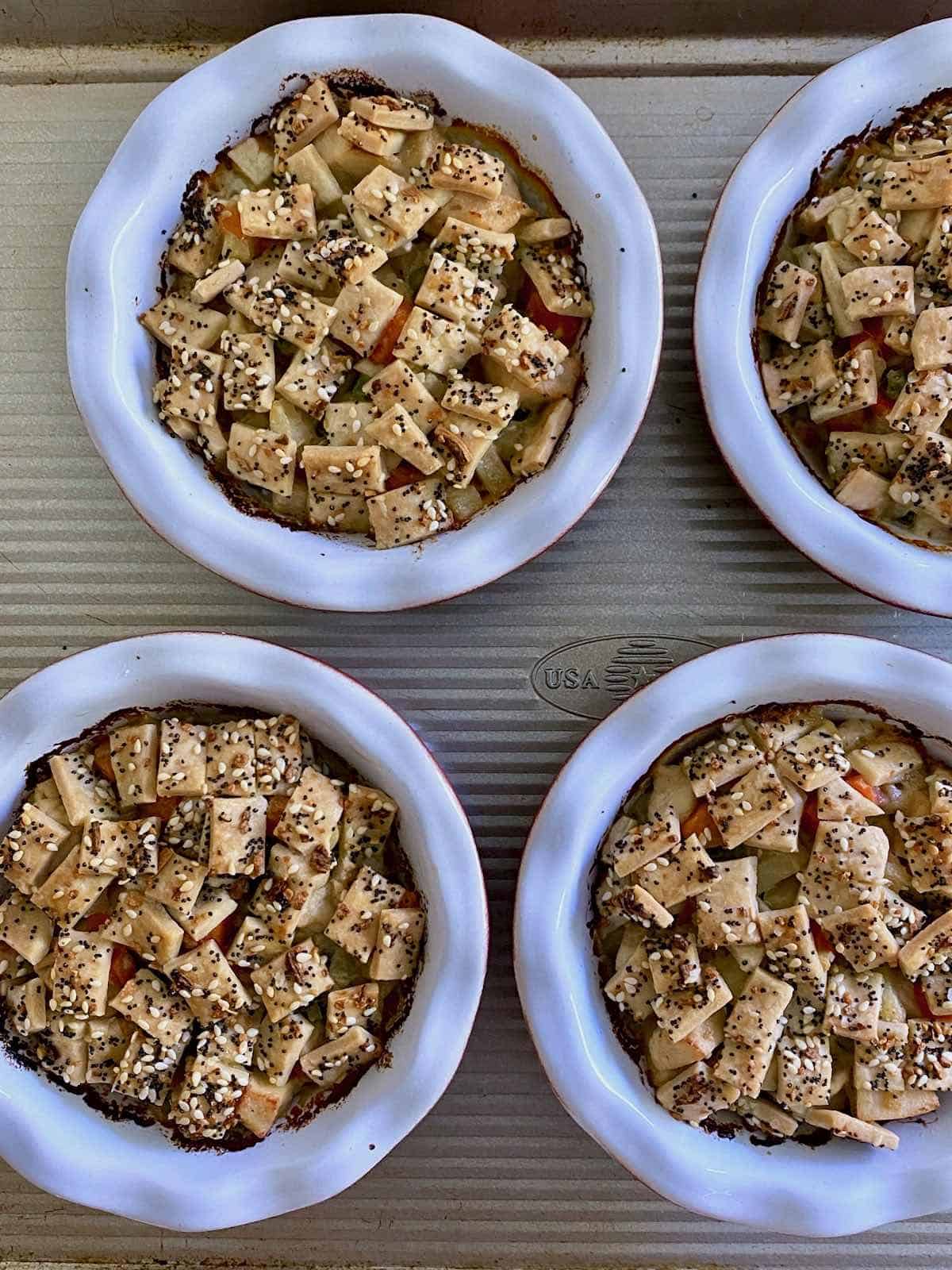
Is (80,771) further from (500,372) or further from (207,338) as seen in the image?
(500,372)

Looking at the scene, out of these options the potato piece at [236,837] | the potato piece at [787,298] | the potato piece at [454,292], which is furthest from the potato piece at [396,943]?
the potato piece at [787,298]

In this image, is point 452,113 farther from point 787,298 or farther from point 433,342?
point 787,298

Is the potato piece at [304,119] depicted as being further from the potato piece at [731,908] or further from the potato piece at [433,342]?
the potato piece at [731,908]

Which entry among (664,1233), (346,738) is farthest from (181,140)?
(664,1233)

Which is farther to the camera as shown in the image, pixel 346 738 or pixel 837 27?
pixel 837 27

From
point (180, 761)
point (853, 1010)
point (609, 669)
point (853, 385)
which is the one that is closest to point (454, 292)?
point (853, 385)
